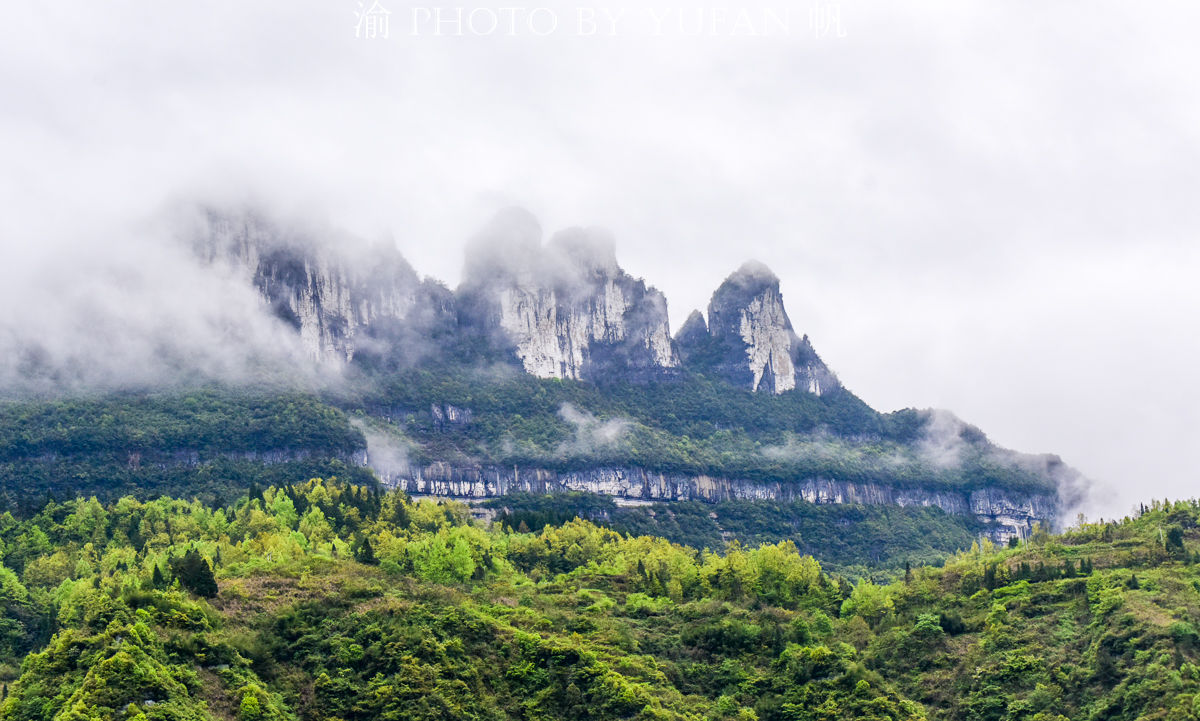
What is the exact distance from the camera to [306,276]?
187625mm

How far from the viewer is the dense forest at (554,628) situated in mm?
80750

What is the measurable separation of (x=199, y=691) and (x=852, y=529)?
126 m

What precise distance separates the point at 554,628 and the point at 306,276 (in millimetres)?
99968

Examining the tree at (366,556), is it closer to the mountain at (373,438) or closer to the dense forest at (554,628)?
the dense forest at (554,628)

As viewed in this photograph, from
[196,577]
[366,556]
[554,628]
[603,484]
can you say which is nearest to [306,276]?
[603,484]

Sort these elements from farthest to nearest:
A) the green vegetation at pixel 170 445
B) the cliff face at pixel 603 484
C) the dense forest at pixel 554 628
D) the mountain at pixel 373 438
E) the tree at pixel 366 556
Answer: the cliff face at pixel 603 484, the mountain at pixel 373 438, the green vegetation at pixel 170 445, the tree at pixel 366 556, the dense forest at pixel 554 628

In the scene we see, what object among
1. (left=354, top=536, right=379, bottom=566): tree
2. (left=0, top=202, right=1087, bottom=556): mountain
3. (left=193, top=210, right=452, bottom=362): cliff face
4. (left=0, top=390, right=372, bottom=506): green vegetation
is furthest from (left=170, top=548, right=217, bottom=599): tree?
(left=193, top=210, right=452, bottom=362): cliff face

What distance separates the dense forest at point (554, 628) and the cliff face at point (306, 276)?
56153 mm

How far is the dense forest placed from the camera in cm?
8075

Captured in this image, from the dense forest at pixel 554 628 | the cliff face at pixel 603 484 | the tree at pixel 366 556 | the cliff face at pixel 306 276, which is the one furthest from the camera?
the cliff face at pixel 306 276

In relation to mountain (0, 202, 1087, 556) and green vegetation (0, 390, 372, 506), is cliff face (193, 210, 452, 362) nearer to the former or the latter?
mountain (0, 202, 1087, 556)

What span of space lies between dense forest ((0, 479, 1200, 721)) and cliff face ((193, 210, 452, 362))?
5615cm

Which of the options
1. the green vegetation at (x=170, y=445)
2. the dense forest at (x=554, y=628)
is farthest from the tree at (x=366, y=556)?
the green vegetation at (x=170, y=445)

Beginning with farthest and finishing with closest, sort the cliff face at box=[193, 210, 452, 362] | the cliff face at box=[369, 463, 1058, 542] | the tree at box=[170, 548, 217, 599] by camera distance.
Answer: the cliff face at box=[193, 210, 452, 362] < the cliff face at box=[369, 463, 1058, 542] < the tree at box=[170, 548, 217, 599]
